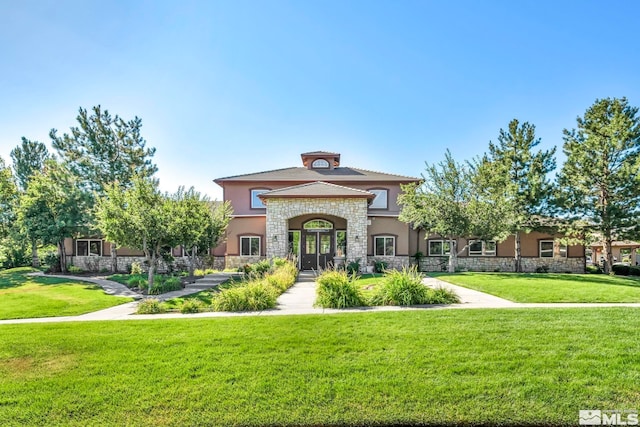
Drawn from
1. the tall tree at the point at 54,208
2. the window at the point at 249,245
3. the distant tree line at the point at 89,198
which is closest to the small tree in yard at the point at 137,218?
the distant tree line at the point at 89,198

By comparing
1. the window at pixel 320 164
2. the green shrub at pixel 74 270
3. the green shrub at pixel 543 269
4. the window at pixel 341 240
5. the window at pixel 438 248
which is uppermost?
the window at pixel 320 164

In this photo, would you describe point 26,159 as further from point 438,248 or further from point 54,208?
point 438,248

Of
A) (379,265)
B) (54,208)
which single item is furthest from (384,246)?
(54,208)

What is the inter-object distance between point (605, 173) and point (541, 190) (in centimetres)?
383

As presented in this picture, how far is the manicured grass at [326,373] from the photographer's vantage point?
165 inches

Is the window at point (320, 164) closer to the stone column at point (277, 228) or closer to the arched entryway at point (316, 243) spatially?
the arched entryway at point (316, 243)

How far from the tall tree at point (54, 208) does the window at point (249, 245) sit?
10.2 m

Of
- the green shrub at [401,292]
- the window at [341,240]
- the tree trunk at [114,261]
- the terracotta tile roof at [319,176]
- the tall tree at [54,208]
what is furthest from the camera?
the terracotta tile roof at [319,176]

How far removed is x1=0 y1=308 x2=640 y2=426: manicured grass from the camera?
4.19 m

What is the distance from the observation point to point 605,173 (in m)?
22.4

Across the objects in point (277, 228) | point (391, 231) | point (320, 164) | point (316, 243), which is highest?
point (320, 164)

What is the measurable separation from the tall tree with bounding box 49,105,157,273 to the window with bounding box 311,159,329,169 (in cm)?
1336

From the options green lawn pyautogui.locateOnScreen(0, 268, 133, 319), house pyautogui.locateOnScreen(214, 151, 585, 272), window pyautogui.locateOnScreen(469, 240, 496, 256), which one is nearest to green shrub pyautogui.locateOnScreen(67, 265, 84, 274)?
house pyautogui.locateOnScreen(214, 151, 585, 272)

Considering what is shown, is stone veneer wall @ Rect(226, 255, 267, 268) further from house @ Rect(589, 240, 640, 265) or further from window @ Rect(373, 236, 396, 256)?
house @ Rect(589, 240, 640, 265)
